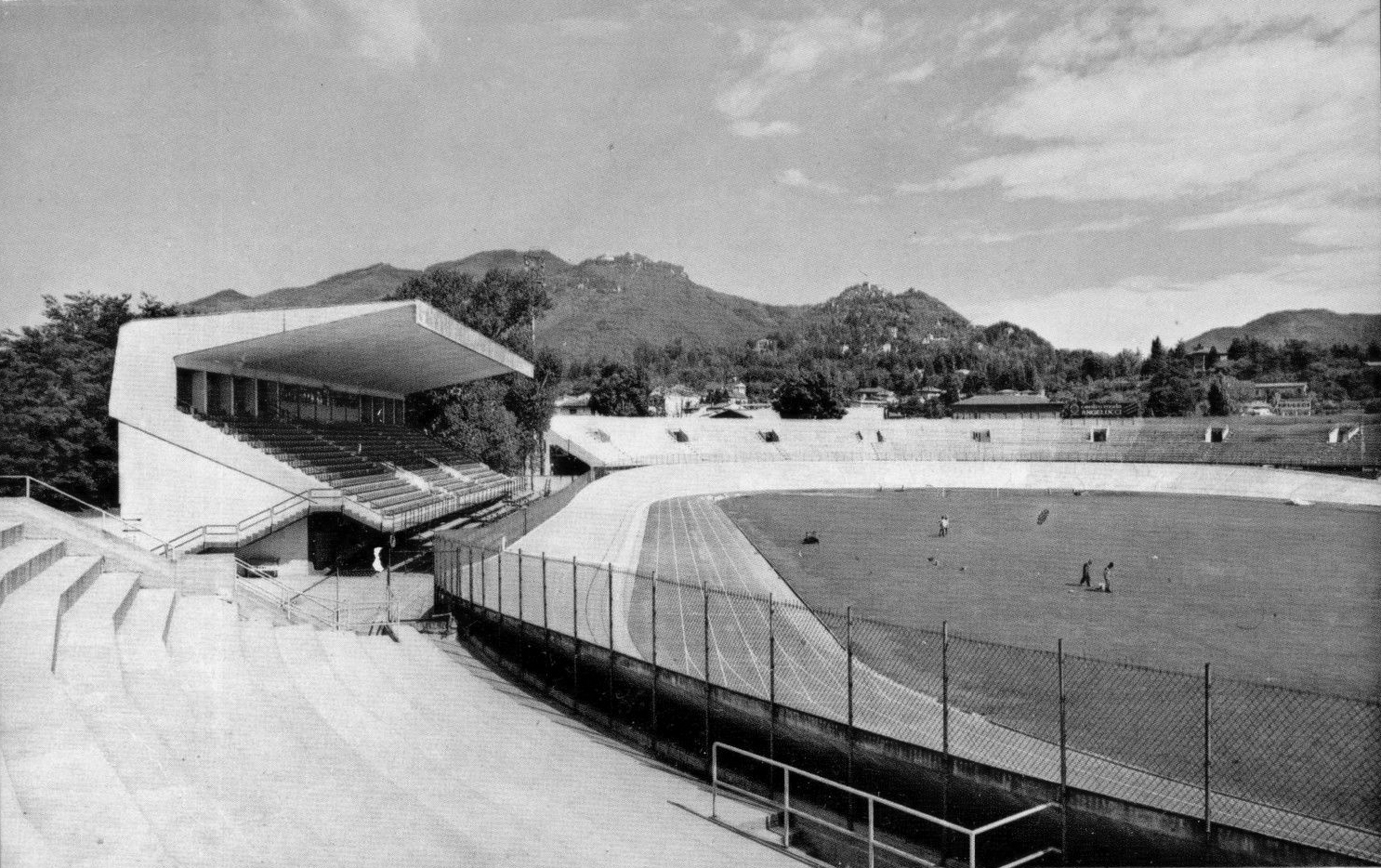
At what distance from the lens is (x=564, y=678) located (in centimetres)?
1302

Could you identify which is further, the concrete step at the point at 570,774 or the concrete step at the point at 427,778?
the concrete step at the point at 570,774

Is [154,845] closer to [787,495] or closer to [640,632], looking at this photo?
[640,632]

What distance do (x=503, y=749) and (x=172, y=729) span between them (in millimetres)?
3816

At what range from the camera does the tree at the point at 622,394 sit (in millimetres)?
105688

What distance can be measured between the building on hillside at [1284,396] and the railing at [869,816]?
10779cm

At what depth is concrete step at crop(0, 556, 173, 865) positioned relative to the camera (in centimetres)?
515

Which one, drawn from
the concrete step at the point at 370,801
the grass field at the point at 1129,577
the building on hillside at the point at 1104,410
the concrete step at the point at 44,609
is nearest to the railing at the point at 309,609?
the concrete step at the point at 44,609

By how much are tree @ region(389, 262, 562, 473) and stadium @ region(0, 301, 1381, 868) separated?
37.3 ft

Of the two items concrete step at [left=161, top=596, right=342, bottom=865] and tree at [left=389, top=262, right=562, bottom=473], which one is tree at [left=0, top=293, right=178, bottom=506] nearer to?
tree at [left=389, top=262, right=562, bottom=473]

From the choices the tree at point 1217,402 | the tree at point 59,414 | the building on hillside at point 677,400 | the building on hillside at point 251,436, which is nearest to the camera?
the building on hillside at point 251,436

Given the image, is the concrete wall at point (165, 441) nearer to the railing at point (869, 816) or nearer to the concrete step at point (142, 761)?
the concrete step at point (142, 761)

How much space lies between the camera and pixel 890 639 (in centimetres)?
1720

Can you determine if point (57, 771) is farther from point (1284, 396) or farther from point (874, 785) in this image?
point (1284, 396)

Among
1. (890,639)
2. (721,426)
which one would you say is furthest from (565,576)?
(721,426)
